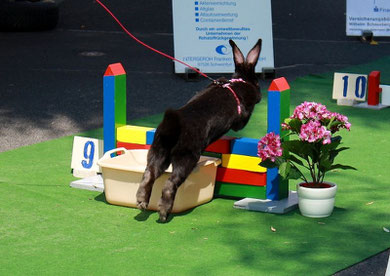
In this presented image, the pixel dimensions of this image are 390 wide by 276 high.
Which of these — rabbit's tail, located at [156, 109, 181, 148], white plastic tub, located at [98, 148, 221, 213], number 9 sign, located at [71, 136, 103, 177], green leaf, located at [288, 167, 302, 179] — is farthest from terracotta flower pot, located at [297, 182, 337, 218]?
number 9 sign, located at [71, 136, 103, 177]

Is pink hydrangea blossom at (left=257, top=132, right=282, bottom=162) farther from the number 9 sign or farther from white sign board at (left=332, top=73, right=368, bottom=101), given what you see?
white sign board at (left=332, top=73, right=368, bottom=101)

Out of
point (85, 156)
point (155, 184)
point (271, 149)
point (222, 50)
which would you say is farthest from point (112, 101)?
point (222, 50)

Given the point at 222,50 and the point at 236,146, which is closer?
the point at 236,146

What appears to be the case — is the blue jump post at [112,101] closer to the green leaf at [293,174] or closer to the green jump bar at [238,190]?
the green jump bar at [238,190]

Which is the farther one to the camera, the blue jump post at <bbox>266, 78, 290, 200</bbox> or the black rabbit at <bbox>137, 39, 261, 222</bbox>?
the blue jump post at <bbox>266, 78, 290, 200</bbox>

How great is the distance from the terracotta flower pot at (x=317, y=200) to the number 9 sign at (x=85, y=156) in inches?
71.5

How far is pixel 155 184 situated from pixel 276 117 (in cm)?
101

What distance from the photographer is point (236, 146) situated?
251 inches

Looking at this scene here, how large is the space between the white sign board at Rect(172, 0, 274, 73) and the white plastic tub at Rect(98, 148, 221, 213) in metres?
5.33

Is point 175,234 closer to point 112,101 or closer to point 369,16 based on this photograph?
point 112,101

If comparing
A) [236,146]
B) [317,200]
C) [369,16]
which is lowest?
[317,200]

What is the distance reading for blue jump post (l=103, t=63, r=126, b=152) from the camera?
6.70 meters

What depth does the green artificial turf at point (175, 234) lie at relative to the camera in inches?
199

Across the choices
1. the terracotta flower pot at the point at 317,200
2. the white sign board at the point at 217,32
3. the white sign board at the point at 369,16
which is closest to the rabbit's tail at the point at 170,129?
the terracotta flower pot at the point at 317,200
